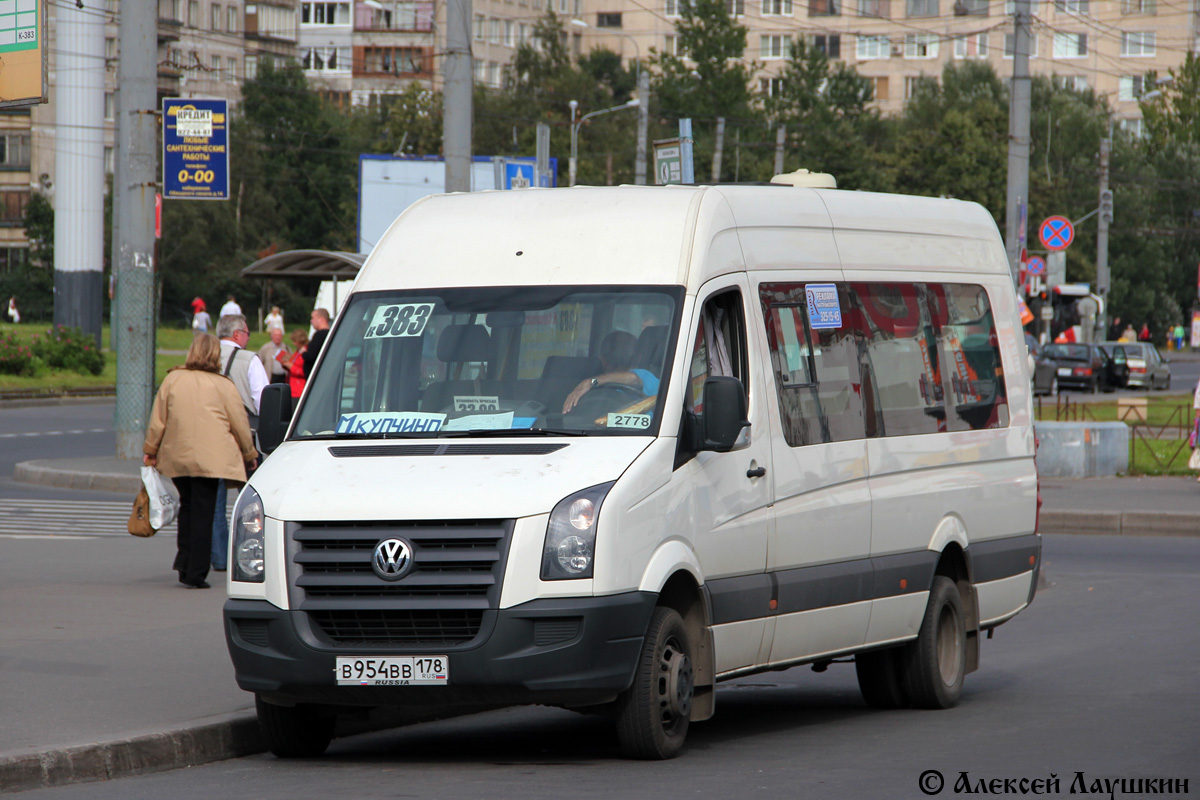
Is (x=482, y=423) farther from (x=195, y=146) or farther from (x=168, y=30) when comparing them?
(x=168, y=30)

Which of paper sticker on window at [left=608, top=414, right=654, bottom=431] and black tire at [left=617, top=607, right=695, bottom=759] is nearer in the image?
black tire at [left=617, top=607, right=695, bottom=759]

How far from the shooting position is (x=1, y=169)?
97.2 meters

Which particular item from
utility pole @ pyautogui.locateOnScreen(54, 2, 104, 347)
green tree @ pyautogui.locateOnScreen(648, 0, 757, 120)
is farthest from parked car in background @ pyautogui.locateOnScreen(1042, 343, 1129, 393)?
green tree @ pyautogui.locateOnScreen(648, 0, 757, 120)

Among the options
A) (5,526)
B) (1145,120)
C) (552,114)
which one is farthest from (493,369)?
(1145,120)

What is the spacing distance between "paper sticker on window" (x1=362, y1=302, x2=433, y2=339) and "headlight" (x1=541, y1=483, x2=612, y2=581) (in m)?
1.42

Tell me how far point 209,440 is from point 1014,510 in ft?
17.5

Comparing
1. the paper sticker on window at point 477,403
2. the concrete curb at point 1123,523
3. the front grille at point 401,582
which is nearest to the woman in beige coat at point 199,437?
the paper sticker on window at point 477,403

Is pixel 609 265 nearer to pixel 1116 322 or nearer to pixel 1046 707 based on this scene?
pixel 1046 707

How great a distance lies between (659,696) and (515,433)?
1.21 m

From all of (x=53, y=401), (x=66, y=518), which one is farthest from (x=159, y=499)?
(x=53, y=401)

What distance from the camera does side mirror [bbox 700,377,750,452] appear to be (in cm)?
752

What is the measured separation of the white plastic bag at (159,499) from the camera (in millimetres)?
12453

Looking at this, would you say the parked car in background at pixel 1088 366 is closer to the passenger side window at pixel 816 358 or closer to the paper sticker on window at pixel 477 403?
the passenger side window at pixel 816 358

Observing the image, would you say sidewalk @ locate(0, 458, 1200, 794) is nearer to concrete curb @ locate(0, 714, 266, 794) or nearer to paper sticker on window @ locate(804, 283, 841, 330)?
concrete curb @ locate(0, 714, 266, 794)
